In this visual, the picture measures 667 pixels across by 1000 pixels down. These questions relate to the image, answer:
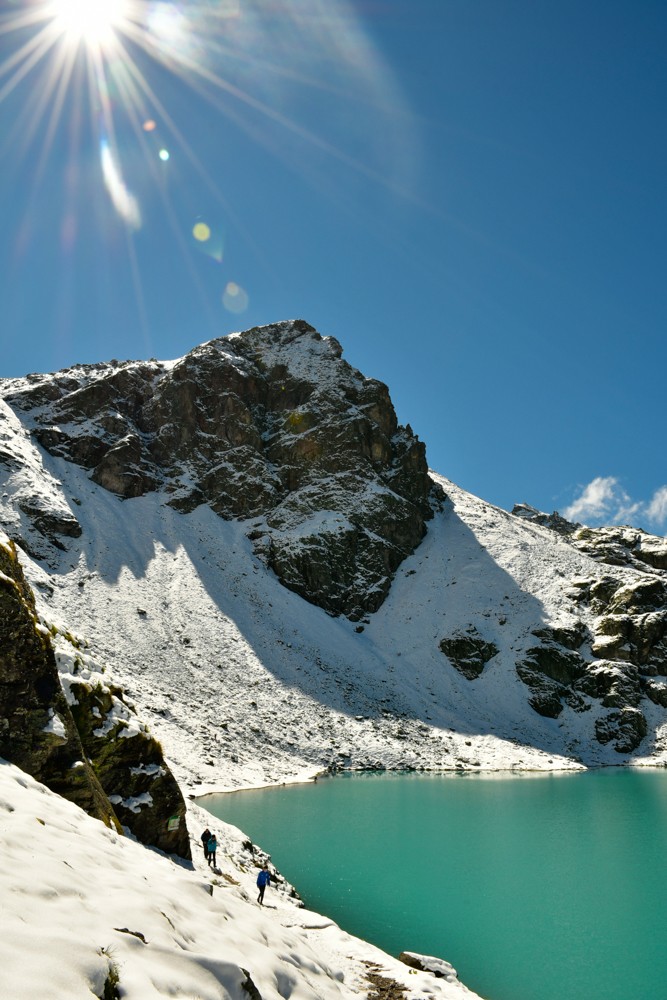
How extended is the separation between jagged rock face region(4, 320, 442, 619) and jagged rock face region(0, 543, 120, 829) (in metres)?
70.4

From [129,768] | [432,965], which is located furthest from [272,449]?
[432,965]

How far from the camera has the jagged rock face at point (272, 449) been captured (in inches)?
3484

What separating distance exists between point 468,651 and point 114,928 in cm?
7395

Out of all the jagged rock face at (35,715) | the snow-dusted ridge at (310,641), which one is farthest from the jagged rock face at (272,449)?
the jagged rock face at (35,715)

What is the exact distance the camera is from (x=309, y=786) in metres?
43.1

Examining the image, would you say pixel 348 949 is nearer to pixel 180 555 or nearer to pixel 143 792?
pixel 143 792

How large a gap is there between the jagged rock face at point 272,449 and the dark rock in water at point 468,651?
13.9 meters

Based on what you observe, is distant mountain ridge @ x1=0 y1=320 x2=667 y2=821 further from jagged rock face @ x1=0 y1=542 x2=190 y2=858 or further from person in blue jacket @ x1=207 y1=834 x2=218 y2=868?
jagged rock face @ x1=0 y1=542 x2=190 y2=858

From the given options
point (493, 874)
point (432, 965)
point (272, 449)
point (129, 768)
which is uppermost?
point (272, 449)

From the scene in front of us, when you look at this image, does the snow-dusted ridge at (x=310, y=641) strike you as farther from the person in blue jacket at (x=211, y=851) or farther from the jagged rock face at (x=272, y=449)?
the jagged rock face at (x=272, y=449)

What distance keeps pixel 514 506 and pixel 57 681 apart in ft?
571

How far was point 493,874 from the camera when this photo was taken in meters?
23.8

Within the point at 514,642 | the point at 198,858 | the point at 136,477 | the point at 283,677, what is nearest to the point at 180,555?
the point at 136,477

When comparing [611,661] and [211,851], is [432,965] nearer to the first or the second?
[211,851]
